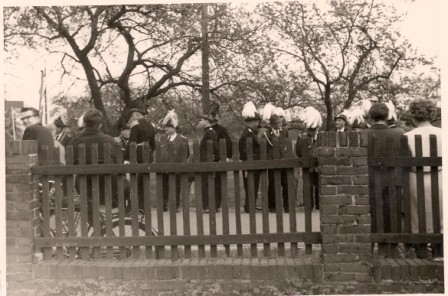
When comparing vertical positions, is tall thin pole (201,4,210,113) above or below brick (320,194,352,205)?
above

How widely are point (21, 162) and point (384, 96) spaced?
9387mm

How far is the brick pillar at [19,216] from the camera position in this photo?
4.30 m

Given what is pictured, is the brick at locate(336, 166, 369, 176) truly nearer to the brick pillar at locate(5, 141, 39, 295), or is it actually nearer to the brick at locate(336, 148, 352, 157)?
the brick at locate(336, 148, 352, 157)

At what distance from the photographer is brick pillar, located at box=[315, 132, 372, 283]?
4180mm

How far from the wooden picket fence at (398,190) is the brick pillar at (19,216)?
282 cm

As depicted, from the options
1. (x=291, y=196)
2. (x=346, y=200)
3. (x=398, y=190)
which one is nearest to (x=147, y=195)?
(x=291, y=196)

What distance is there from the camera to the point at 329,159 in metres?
4.19

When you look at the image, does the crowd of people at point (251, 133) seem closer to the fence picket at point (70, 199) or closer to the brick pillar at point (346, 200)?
the fence picket at point (70, 199)

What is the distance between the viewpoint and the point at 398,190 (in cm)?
437

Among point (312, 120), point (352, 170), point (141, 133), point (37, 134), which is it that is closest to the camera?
point (352, 170)

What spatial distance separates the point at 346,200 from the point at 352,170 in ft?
0.81

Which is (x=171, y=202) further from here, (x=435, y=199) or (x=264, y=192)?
(x=435, y=199)

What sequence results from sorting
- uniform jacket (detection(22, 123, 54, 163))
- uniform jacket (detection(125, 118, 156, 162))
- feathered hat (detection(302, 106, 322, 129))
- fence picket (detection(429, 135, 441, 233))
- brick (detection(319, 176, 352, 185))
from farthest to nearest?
1. feathered hat (detection(302, 106, 322, 129))
2. uniform jacket (detection(125, 118, 156, 162))
3. uniform jacket (detection(22, 123, 54, 163))
4. fence picket (detection(429, 135, 441, 233))
5. brick (detection(319, 176, 352, 185))

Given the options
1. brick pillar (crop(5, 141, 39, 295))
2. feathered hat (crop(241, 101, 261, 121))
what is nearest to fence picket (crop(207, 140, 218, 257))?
brick pillar (crop(5, 141, 39, 295))
